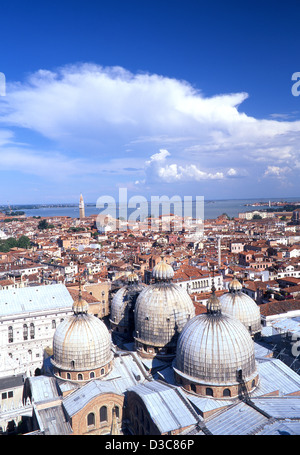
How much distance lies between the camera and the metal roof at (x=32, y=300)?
2109 centimetres

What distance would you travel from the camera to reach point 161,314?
15.9 meters

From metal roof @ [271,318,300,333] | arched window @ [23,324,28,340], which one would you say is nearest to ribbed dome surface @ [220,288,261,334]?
metal roof @ [271,318,300,333]

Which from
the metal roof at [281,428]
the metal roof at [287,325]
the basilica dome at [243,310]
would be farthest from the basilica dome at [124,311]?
the metal roof at [281,428]

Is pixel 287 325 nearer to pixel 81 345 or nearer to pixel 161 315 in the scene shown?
pixel 161 315

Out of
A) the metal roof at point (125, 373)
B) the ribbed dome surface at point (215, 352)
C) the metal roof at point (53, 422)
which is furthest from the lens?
the metal roof at point (125, 373)

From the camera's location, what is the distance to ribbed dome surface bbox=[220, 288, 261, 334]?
58.5 ft

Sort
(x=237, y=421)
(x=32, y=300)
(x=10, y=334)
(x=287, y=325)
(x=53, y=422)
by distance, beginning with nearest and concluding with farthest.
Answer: (x=237, y=421) → (x=53, y=422) → (x=287, y=325) → (x=10, y=334) → (x=32, y=300)

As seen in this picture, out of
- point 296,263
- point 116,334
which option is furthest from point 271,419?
point 296,263

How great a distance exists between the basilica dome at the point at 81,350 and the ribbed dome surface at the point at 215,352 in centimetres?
337

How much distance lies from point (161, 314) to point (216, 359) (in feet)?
12.9

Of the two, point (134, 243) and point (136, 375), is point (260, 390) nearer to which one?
point (136, 375)

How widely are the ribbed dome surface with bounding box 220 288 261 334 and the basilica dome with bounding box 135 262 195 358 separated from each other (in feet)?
7.50

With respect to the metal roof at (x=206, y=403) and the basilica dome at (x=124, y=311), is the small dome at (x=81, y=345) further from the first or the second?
the metal roof at (x=206, y=403)

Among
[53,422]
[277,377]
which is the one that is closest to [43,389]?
[53,422]
